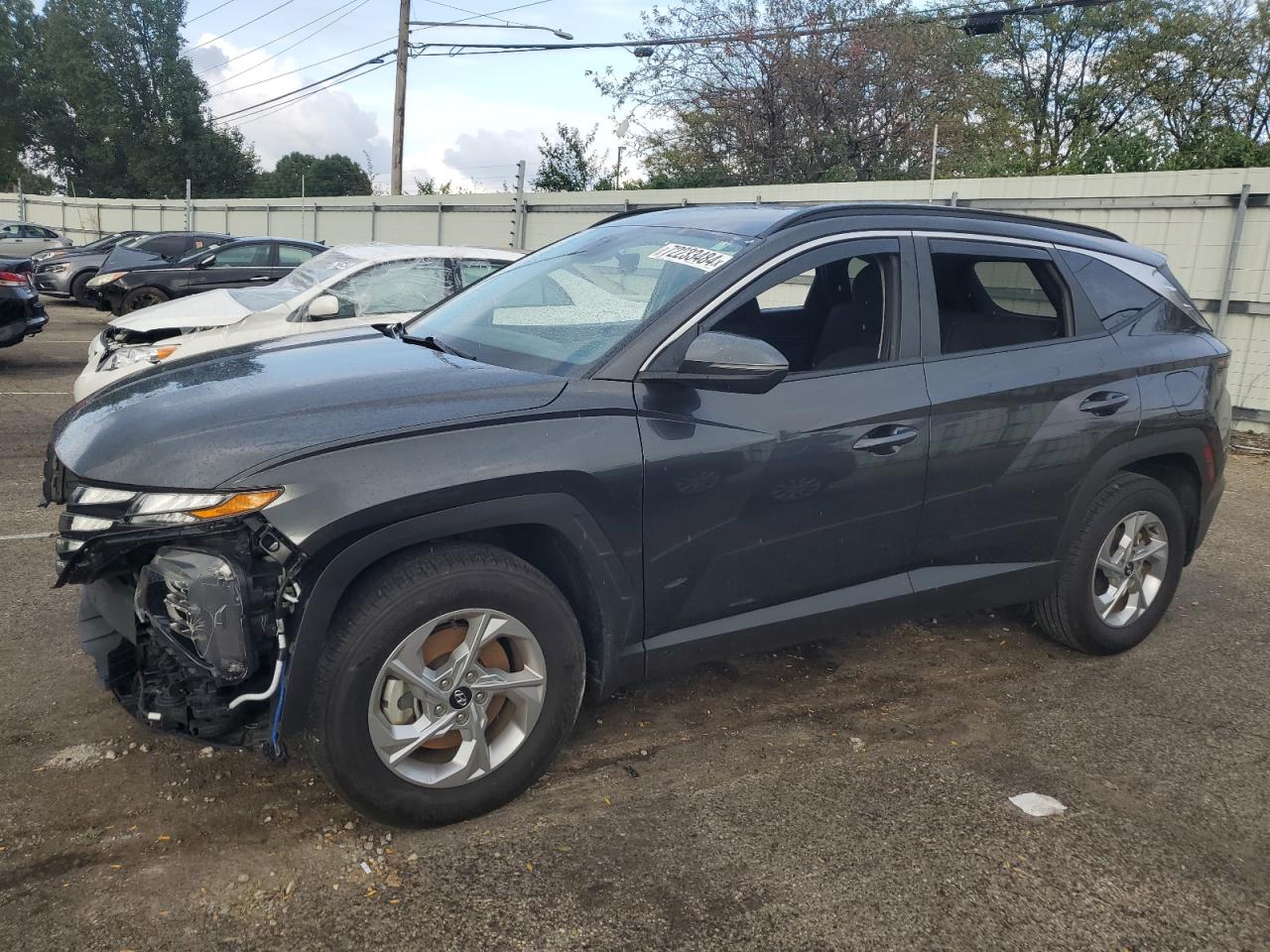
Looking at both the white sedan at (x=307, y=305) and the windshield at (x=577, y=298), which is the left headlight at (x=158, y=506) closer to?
the windshield at (x=577, y=298)

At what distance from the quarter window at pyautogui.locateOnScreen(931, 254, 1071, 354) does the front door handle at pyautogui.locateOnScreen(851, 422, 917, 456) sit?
1.76 feet

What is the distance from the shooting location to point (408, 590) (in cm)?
268

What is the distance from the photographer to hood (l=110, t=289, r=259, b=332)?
8117 millimetres

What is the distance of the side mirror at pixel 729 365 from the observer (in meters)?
2.98

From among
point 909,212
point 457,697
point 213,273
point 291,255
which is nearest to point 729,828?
point 457,697

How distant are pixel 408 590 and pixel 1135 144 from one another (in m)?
18.7

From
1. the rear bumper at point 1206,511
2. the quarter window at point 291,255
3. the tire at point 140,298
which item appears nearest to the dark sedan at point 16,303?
the tire at point 140,298

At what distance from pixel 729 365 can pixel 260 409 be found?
1.35m

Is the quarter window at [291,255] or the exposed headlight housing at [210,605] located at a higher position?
the quarter window at [291,255]

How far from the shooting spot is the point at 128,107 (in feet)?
203

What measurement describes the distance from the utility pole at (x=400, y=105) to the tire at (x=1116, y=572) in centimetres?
Result: 2308

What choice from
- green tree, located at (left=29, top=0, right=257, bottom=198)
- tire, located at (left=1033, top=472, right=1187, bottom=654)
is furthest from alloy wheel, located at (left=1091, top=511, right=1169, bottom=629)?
green tree, located at (left=29, top=0, right=257, bottom=198)

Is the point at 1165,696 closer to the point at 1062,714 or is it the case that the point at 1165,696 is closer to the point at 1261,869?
the point at 1062,714

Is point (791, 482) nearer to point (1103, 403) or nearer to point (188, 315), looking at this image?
point (1103, 403)
